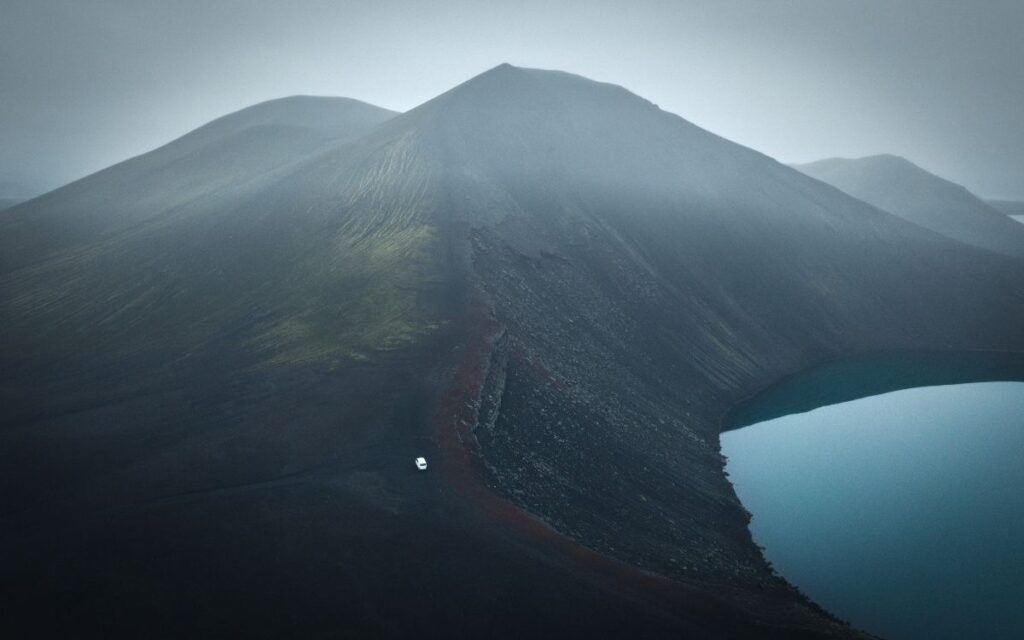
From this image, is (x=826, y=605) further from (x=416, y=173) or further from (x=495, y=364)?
(x=416, y=173)

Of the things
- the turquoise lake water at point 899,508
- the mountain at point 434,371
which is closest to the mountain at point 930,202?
the mountain at point 434,371

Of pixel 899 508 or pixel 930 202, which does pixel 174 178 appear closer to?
pixel 899 508

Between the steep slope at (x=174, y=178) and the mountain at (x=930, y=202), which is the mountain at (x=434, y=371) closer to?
the steep slope at (x=174, y=178)

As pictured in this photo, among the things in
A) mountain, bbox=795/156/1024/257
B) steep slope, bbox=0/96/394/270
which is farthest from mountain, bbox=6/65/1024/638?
mountain, bbox=795/156/1024/257

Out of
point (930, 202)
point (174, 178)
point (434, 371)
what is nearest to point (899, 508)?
point (434, 371)

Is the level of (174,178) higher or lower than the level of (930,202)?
higher

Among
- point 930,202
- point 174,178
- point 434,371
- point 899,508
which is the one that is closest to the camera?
point 434,371

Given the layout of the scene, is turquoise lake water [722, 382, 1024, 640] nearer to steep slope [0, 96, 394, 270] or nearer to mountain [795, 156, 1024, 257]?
steep slope [0, 96, 394, 270]
